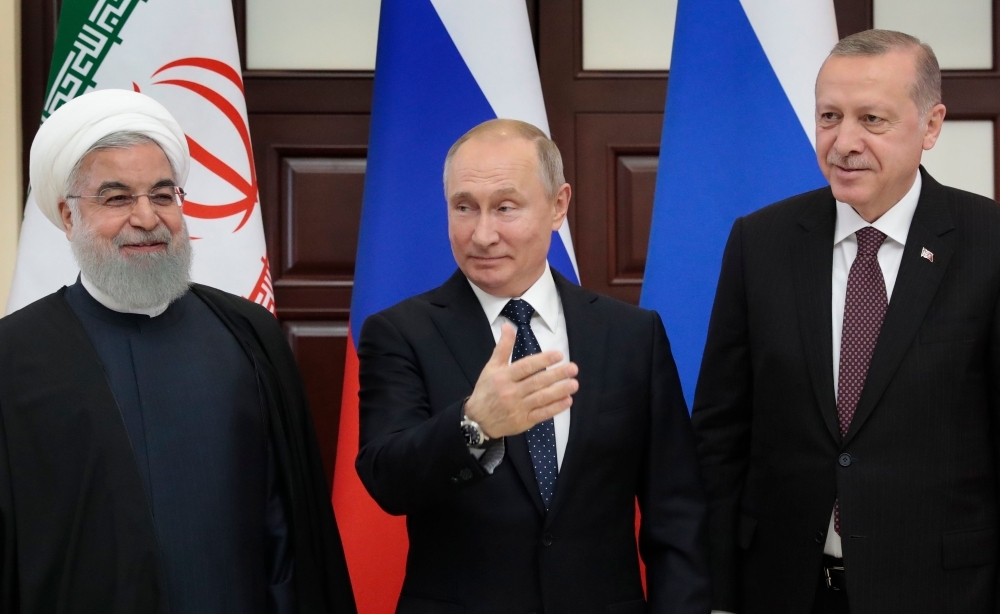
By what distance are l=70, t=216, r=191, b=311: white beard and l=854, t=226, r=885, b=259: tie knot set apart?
1.36 m

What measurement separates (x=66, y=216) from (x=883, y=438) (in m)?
1.64

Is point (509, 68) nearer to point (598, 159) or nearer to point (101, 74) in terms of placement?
point (598, 159)

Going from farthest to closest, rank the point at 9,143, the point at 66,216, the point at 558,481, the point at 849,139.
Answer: the point at 9,143, the point at 66,216, the point at 849,139, the point at 558,481

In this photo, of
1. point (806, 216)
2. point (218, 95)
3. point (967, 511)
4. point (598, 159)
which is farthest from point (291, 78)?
point (967, 511)

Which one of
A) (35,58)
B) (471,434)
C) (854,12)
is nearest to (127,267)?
(471,434)

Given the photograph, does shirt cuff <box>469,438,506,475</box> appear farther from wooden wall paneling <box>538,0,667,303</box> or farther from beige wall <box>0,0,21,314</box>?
beige wall <box>0,0,21,314</box>

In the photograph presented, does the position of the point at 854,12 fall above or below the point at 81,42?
above

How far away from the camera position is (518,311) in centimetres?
199

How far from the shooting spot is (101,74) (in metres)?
2.85

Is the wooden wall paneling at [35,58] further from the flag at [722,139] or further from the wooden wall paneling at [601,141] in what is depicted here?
the flag at [722,139]

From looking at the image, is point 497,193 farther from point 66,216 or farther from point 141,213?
point 66,216

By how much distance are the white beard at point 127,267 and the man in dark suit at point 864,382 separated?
44.0 inches

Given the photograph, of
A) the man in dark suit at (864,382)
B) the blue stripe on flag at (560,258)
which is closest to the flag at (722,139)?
the blue stripe on flag at (560,258)

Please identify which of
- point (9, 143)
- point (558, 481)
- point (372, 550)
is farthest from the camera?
point (9, 143)
